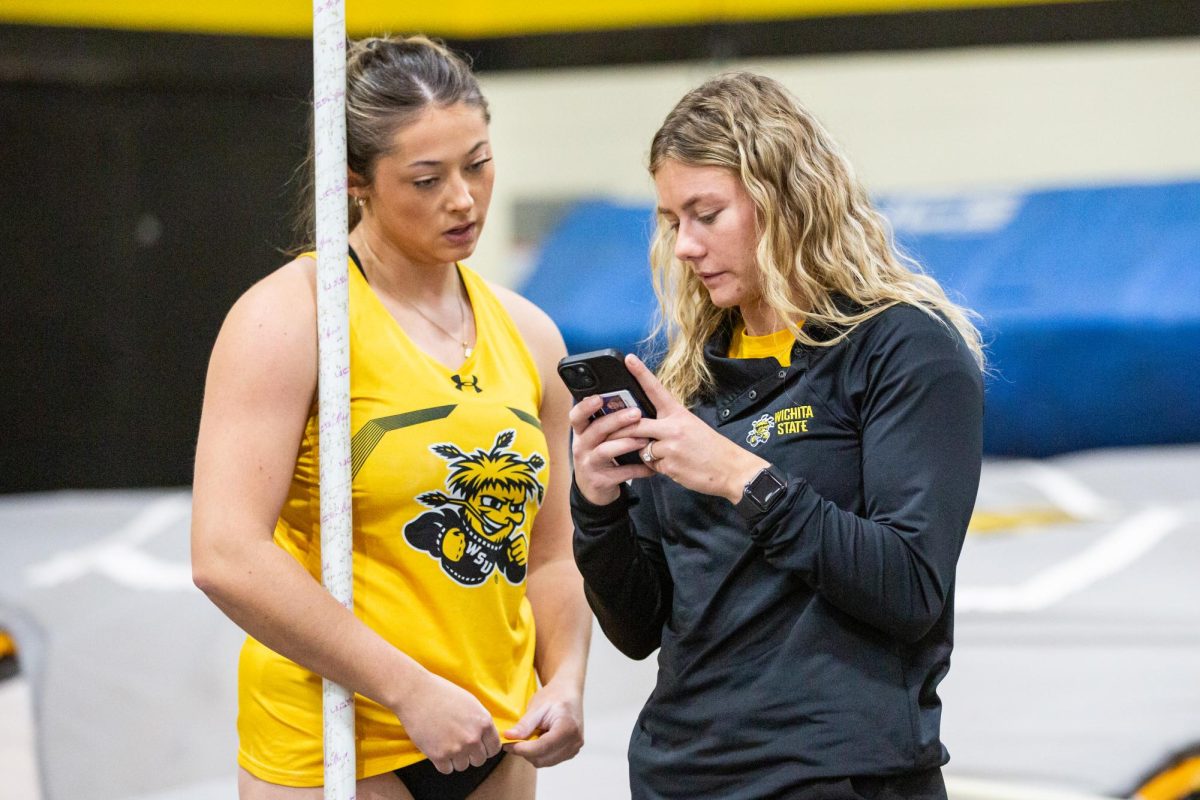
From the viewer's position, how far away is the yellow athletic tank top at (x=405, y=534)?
58.7 inches

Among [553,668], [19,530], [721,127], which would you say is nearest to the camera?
[721,127]

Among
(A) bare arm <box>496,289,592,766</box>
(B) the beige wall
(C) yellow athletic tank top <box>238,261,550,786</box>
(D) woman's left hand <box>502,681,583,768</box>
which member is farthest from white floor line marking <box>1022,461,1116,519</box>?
(C) yellow athletic tank top <box>238,261,550,786</box>

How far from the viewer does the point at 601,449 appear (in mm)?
1360

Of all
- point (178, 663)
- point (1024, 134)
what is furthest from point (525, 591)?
point (1024, 134)

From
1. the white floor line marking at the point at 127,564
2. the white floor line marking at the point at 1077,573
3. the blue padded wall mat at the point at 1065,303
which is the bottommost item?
the white floor line marking at the point at 127,564

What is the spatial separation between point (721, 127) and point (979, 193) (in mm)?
4552

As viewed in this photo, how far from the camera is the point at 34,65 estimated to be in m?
5.36

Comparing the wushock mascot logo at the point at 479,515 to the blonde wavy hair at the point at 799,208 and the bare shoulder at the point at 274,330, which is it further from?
the blonde wavy hair at the point at 799,208

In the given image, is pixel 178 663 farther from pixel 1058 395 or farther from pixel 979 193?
pixel 979 193

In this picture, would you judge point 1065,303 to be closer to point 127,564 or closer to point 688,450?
point 127,564

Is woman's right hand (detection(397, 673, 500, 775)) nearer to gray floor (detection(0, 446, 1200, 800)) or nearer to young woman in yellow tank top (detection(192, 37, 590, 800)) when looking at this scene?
young woman in yellow tank top (detection(192, 37, 590, 800))

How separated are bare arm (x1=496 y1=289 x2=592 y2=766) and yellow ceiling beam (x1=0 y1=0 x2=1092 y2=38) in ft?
12.9

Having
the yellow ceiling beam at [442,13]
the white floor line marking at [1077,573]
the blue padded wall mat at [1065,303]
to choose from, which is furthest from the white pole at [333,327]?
the yellow ceiling beam at [442,13]

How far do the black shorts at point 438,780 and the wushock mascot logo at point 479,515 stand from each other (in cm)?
Answer: 22
